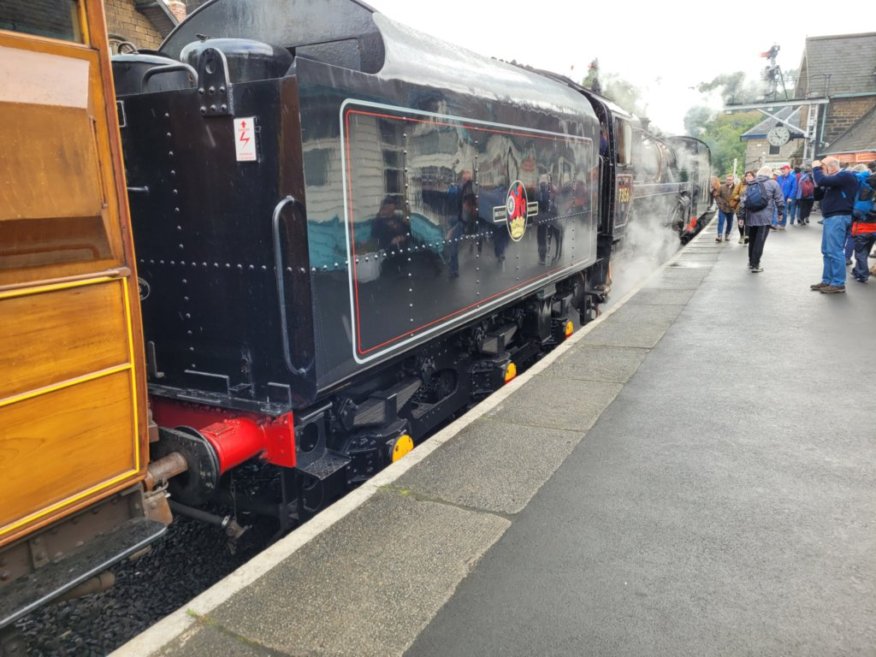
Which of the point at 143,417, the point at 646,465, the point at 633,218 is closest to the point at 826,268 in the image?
the point at 633,218

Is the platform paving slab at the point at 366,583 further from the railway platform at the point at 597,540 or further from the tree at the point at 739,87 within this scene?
the tree at the point at 739,87

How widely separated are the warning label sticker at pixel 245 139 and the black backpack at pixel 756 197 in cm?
943

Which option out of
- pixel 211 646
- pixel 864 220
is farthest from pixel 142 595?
pixel 864 220

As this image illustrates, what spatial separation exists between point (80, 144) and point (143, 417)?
3.27 feet

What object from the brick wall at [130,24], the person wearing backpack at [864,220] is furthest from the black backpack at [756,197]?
the brick wall at [130,24]

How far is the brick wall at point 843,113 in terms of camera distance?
103ft

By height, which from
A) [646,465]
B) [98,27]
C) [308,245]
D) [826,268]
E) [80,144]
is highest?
[98,27]

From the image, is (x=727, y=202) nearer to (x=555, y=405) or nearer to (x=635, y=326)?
(x=635, y=326)

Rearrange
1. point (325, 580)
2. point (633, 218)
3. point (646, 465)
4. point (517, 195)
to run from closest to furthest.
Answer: point (325, 580)
point (646, 465)
point (517, 195)
point (633, 218)

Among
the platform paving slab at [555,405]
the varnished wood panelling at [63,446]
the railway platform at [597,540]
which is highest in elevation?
the varnished wood panelling at [63,446]

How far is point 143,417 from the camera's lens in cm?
235

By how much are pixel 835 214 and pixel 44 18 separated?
888 cm

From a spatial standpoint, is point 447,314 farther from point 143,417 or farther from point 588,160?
point 588,160

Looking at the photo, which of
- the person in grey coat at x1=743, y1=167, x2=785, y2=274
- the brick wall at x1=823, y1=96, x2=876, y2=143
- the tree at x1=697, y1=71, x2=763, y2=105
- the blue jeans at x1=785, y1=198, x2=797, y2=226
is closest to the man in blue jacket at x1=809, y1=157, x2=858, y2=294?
the person in grey coat at x1=743, y1=167, x2=785, y2=274
